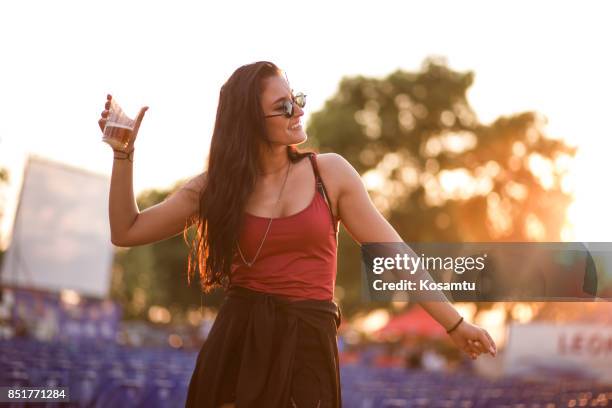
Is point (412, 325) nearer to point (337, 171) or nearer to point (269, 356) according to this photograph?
point (337, 171)

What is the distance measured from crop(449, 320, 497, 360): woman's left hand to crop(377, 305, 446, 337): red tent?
36.8 m

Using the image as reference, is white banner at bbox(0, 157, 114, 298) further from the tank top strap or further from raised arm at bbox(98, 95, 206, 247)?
the tank top strap

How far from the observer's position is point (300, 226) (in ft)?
8.86

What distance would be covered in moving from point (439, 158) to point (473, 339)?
124 ft

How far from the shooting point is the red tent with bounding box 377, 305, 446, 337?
1581 inches

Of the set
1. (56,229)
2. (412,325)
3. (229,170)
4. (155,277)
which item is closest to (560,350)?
(56,229)

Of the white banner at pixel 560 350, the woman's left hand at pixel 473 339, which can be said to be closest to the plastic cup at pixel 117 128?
the woman's left hand at pixel 473 339

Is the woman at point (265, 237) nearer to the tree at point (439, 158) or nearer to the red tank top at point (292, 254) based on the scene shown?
the red tank top at point (292, 254)

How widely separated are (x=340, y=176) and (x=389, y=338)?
47.1 m

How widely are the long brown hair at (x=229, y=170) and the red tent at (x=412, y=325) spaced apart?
1447 inches

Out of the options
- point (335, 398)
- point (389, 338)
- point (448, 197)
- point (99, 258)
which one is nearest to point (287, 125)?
point (335, 398)

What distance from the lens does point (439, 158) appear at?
40.1 m

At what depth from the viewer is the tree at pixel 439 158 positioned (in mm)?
38250

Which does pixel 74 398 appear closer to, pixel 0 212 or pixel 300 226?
pixel 300 226
